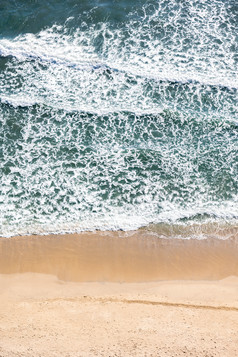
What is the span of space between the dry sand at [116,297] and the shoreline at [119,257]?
3cm

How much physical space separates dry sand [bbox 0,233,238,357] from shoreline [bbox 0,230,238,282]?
3 centimetres

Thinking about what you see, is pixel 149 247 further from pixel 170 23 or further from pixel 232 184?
pixel 170 23

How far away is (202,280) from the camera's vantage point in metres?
14.8

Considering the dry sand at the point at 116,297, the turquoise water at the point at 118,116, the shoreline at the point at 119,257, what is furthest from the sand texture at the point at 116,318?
the turquoise water at the point at 118,116

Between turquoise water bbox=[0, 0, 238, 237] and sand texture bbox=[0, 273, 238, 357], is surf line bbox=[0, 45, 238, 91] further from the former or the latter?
sand texture bbox=[0, 273, 238, 357]

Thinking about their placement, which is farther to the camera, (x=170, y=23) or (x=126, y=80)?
(x=170, y=23)

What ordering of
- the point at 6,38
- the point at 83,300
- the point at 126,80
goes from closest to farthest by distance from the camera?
the point at 83,300
the point at 126,80
the point at 6,38

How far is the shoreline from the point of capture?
1496 cm

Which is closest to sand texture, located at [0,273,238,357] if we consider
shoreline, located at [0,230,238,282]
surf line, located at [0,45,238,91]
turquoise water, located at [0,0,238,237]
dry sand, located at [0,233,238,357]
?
dry sand, located at [0,233,238,357]

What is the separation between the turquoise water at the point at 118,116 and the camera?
16922 millimetres

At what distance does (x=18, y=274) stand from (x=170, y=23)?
1523cm

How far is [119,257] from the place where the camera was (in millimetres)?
15352

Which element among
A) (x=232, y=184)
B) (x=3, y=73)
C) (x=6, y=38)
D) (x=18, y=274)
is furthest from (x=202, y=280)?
(x=6, y=38)

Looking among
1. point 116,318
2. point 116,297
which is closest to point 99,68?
point 116,297
